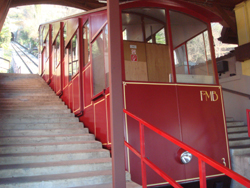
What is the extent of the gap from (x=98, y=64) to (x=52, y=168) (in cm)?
230

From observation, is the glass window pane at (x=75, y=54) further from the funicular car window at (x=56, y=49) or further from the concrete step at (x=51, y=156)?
the concrete step at (x=51, y=156)

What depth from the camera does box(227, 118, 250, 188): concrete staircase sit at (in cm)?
475

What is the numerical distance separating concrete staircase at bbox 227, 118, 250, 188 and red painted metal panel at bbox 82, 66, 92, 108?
10.8ft

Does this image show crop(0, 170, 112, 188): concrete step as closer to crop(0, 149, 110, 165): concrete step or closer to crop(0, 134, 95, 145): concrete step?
crop(0, 149, 110, 165): concrete step

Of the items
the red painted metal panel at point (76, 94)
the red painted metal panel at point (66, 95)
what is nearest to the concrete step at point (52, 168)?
the red painted metal panel at point (76, 94)

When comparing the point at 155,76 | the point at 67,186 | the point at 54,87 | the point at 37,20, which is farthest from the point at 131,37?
the point at 37,20

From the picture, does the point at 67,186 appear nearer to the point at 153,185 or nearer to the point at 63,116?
the point at 153,185

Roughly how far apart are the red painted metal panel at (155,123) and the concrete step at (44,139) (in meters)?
1.42

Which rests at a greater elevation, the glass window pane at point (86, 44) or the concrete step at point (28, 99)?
the glass window pane at point (86, 44)

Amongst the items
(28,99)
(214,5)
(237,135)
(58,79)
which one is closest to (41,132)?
(28,99)

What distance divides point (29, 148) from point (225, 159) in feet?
11.6

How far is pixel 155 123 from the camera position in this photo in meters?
4.07

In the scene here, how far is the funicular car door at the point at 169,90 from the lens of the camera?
397cm

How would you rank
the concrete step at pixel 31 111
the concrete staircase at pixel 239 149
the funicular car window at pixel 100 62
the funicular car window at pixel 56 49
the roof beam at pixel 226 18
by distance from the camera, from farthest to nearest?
the funicular car window at pixel 56 49 → the roof beam at pixel 226 18 → the concrete step at pixel 31 111 → the concrete staircase at pixel 239 149 → the funicular car window at pixel 100 62
